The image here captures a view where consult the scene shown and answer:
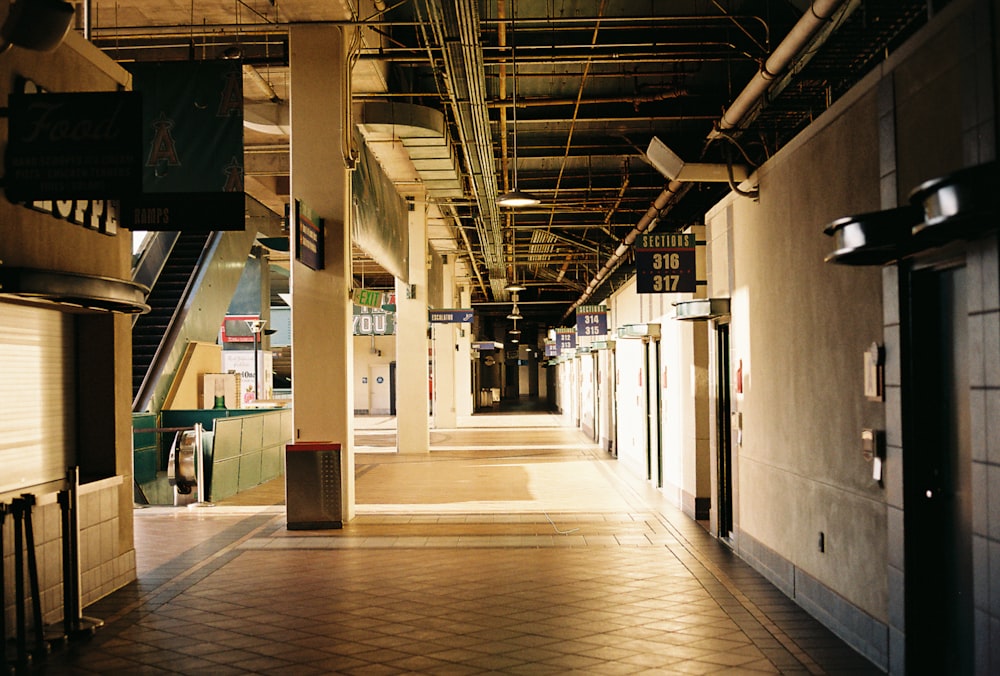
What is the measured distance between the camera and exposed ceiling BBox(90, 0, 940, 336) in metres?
7.20

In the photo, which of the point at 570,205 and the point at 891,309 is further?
the point at 570,205

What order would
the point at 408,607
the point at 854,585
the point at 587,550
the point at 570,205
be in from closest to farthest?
the point at 854,585 → the point at 408,607 → the point at 587,550 → the point at 570,205

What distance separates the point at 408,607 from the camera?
6.36 meters

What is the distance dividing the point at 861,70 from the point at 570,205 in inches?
419

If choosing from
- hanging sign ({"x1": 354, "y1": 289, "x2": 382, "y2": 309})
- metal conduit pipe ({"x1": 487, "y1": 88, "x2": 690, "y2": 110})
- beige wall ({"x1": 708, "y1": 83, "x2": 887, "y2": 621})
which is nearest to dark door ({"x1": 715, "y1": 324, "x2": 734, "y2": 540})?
beige wall ({"x1": 708, "y1": 83, "x2": 887, "y2": 621})

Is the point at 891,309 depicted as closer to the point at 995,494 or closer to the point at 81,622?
the point at 995,494

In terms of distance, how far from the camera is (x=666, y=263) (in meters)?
9.97

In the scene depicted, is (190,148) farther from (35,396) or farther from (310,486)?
(310,486)

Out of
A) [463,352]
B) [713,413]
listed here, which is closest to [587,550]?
[713,413]

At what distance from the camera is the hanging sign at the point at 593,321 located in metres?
19.2

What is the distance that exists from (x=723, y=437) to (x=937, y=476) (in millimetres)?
4456

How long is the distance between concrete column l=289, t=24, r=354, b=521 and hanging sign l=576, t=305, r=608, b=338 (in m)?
10.2

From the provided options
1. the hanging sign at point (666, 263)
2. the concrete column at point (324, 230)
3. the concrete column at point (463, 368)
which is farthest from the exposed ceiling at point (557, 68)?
the concrete column at point (463, 368)

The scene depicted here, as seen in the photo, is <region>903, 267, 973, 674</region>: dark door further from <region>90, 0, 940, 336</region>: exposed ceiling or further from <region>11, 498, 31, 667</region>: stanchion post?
<region>11, 498, 31, 667</region>: stanchion post
